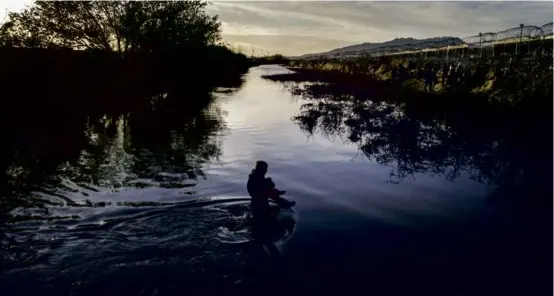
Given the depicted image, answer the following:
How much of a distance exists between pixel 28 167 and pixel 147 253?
311 inches

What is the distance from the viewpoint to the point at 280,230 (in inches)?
335

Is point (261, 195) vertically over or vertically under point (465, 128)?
under

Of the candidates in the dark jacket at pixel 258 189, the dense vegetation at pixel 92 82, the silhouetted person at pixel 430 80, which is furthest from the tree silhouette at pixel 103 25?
the dark jacket at pixel 258 189

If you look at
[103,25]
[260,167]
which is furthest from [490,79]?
[103,25]

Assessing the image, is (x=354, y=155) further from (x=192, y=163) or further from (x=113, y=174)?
(x=113, y=174)

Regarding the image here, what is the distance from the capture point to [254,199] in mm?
8688

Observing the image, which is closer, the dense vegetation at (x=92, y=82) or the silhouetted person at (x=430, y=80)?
the dense vegetation at (x=92, y=82)

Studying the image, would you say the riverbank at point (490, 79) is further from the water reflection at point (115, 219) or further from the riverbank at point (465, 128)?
the water reflection at point (115, 219)

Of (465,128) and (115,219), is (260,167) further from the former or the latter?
(465,128)

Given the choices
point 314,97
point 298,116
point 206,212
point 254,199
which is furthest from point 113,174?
point 314,97

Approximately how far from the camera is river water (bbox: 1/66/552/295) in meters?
6.62

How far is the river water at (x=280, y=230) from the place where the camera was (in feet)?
21.7

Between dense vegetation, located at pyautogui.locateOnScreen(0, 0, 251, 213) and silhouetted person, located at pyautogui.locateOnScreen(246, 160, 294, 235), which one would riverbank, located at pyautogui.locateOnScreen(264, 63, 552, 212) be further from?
dense vegetation, located at pyautogui.locateOnScreen(0, 0, 251, 213)

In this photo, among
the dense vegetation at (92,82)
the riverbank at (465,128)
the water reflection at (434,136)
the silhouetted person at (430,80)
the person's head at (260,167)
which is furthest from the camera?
the silhouetted person at (430,80)
